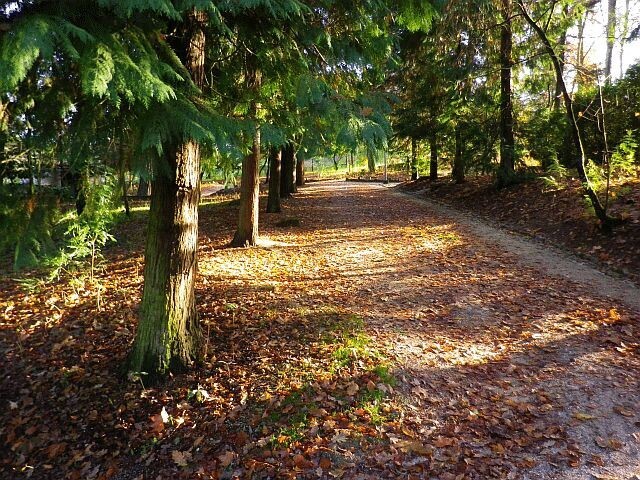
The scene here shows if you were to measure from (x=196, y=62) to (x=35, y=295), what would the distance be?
18.2 feet

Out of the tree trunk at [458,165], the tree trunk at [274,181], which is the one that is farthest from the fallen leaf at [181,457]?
the tree trunk at [458,165]

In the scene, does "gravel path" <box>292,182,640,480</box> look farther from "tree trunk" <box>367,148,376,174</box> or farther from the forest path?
"tree trunk" <box>367,148,376,174</box>

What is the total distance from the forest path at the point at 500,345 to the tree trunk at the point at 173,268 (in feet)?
7.28

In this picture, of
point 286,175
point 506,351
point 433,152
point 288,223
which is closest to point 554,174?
point 433,152

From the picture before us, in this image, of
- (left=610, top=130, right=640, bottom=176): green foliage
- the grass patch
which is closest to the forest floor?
(left=610, top=130, right=640, bottom=176): green foliage

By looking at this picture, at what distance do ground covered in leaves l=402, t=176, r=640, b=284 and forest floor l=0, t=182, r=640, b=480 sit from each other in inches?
29.9

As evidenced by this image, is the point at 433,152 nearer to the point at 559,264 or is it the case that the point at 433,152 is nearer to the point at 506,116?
the point at 506,116

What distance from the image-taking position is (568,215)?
9906mm

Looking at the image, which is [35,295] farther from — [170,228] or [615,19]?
[615,19]

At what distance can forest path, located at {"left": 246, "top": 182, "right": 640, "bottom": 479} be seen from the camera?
11.5 feet

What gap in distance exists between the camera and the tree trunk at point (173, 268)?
4.32 metres

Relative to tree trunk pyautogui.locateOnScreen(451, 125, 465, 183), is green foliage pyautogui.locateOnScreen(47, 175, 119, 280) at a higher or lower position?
lower

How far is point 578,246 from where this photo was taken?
8.55 m

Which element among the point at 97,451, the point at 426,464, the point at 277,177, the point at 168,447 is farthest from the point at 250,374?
the point at 277,177
